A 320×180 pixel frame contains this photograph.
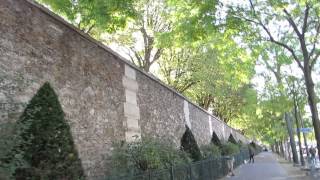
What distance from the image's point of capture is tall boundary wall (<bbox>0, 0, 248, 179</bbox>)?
7.97m

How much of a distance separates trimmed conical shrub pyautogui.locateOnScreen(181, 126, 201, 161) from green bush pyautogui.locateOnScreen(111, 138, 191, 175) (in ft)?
19.4

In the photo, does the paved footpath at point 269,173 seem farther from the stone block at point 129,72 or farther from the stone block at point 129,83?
the stone block at point 129,72

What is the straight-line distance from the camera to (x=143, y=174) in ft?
37.6

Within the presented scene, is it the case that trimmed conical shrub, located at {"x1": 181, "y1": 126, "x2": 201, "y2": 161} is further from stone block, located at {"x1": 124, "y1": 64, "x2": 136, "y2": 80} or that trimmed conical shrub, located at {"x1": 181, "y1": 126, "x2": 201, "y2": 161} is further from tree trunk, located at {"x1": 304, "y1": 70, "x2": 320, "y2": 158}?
stone block, located at {"x1": 124, "y1": 64, "x2": 136, "y2": 80}

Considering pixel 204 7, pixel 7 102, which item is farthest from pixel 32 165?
pixel 204 7

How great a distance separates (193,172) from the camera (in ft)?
55.8

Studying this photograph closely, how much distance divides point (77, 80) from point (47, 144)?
2.86m

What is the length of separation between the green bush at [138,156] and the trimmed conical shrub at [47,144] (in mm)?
3172

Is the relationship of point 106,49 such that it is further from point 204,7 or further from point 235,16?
point 235,16

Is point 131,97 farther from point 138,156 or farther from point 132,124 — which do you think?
point 138,156

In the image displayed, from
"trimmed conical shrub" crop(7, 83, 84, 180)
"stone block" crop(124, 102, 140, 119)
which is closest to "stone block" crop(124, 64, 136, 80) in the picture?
"stone block" crop(124, 102, 140, 119)

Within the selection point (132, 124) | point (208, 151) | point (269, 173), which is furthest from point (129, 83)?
point (269, 173)

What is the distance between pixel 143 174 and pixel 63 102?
303cm

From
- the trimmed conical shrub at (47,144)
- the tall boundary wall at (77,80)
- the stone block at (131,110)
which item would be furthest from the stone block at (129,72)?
the trimmed conical shrub at (47,144)
